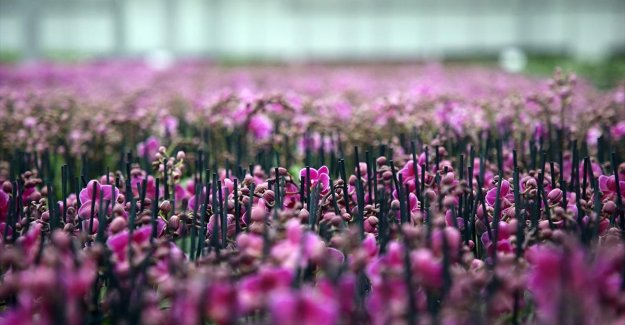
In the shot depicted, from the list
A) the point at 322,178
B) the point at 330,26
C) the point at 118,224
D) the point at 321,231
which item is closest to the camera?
the point at 118,224

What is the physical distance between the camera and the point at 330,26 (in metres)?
33.1

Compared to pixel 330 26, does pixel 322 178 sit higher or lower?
lower

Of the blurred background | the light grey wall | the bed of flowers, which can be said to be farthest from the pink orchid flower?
the light grey wall

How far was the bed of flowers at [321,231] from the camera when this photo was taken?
927mm

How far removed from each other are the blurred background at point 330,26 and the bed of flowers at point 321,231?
91.0 feet

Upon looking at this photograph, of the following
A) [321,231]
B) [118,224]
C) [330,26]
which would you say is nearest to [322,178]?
[321,231]

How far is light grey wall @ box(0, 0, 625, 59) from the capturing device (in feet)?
102

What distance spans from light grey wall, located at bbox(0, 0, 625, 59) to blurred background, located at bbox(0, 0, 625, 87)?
4 centimetres

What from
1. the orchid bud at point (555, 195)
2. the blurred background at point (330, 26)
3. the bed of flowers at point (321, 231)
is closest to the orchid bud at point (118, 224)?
the bed of flowers at point (321, 231)

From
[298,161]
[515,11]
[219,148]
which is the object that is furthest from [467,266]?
[515,11]

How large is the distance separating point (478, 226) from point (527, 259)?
36 centimetres

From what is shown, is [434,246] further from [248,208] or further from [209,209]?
[209,209]

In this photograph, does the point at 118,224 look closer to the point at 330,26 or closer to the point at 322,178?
the point at 322,178

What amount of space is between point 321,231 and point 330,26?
106ft
